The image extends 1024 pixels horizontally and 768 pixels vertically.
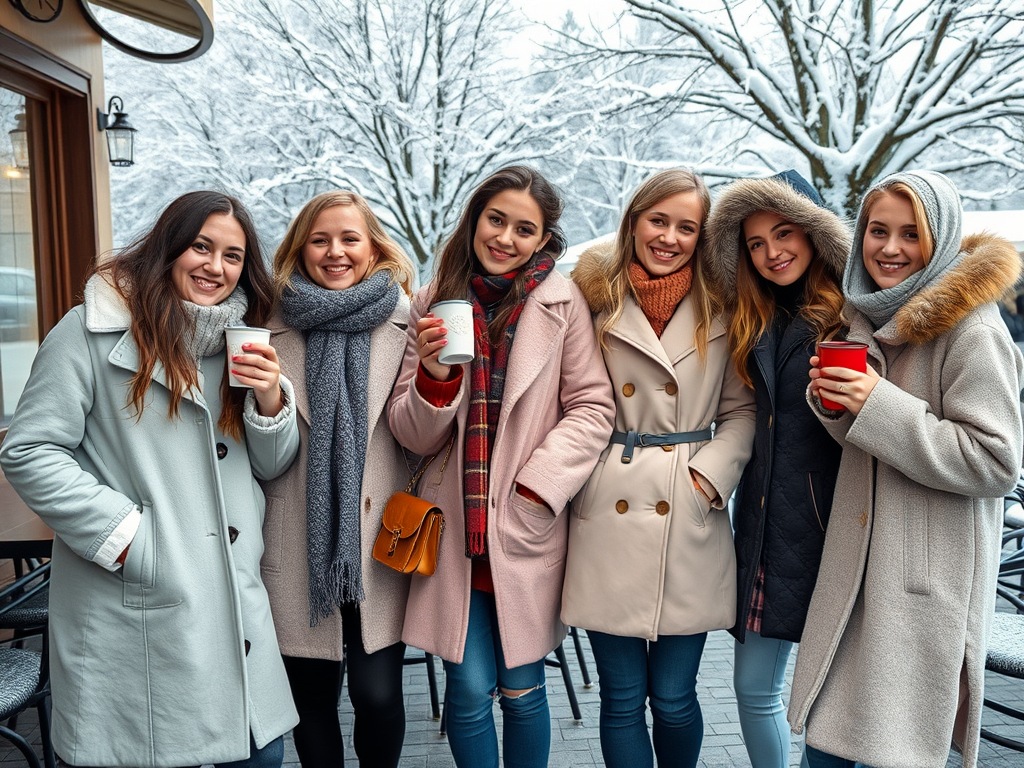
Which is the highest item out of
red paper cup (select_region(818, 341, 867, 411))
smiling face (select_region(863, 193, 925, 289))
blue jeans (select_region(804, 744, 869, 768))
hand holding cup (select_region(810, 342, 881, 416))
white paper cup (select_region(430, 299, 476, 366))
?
smiling face (select_region(863, 193, 925, 289))

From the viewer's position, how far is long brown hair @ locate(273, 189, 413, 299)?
252cm

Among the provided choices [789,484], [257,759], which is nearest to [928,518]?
[789,484]

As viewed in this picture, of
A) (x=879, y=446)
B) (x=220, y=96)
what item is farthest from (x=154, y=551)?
(x=220, y=96)

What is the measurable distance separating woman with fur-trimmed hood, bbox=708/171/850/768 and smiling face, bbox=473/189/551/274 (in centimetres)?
54

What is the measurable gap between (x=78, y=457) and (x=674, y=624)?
1.68 m

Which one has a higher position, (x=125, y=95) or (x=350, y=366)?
(x=125, y=95)

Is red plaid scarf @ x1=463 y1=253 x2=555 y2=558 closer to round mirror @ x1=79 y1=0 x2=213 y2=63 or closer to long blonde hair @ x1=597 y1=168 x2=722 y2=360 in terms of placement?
long blonde hair @ x1=597 y1=168 x2=722 y2=360

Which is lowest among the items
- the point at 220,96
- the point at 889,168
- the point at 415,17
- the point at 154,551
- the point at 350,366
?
the point at 154,551

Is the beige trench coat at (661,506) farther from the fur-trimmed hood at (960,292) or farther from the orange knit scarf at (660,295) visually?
the fur-trimmed hood at (960,292)

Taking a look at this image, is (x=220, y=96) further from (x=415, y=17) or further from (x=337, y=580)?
(x=337, y=580)

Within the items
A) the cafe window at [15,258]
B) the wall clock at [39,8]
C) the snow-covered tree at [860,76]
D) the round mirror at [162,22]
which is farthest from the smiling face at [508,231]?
the snow-covered tree at [860,76]

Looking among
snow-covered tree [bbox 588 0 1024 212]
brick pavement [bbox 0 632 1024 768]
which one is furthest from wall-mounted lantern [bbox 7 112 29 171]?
snow-covered tree [bbox 588 0 1024 212]

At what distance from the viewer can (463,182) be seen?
43.7 feet

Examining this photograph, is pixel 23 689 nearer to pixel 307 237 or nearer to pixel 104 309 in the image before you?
pixel 104 309
